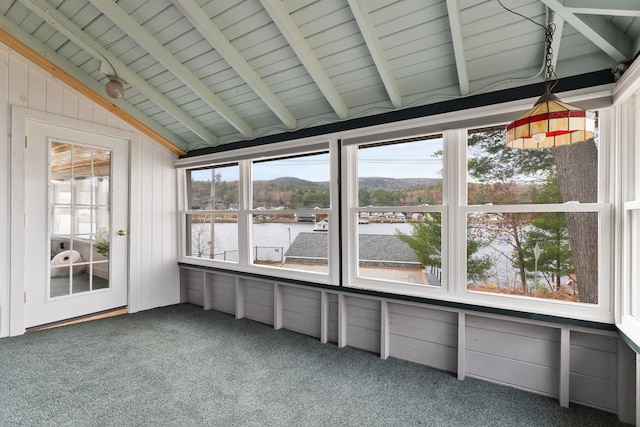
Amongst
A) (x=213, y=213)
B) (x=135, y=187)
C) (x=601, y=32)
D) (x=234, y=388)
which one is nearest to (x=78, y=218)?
(x=135, y=187)

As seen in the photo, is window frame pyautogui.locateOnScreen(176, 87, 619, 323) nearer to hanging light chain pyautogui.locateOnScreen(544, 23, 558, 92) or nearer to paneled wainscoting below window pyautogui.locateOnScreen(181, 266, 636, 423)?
paneled wainscoting below window pyautogui.locateOnScreen(181, 266, 636, 423)

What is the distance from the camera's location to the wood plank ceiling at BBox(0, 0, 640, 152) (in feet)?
6.12

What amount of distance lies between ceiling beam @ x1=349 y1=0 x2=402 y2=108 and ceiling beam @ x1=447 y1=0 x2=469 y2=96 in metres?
0.44

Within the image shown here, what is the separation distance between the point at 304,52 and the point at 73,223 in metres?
2.94

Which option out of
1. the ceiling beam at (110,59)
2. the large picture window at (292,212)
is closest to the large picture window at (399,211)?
the large picture window at (292,212)

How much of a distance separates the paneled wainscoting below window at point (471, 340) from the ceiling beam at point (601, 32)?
155cm

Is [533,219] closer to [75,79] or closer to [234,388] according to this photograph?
[234,388]

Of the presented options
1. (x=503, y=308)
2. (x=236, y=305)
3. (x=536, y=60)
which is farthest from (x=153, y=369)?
(x=536, y=60)

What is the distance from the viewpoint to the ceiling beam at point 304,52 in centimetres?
204

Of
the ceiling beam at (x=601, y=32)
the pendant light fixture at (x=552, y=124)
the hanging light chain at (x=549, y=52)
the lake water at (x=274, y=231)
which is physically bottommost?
the lake water at (x=274, y=231)

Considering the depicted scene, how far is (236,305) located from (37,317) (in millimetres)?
1849

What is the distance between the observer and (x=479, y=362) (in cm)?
234

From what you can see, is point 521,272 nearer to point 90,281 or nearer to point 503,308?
point 503,308

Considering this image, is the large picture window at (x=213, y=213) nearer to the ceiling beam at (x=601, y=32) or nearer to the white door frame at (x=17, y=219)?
the white door frame at (x=17, y=219)
